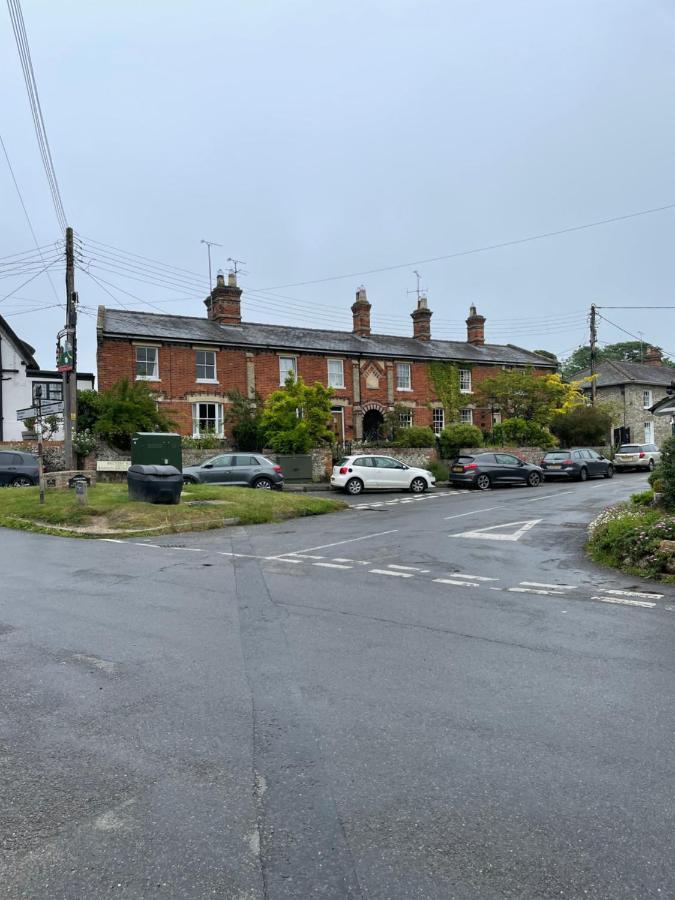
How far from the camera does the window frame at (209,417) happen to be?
3219 cm

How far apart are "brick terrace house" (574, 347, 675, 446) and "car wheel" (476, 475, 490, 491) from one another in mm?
24654

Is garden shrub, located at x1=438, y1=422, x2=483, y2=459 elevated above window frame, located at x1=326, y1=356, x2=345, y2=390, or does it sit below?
below

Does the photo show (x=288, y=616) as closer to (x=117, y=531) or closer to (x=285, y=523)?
(x=117, y=531)

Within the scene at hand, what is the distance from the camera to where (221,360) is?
33344 mm

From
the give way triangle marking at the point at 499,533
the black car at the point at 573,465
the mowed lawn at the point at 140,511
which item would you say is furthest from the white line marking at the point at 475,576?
the black car at the point at 573,465

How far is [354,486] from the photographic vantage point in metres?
24.9

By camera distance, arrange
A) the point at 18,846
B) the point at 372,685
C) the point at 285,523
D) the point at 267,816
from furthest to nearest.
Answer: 1. the point at 285,523
2. the point at 372,685
3. the point at 267,816
4. the point at 18,846

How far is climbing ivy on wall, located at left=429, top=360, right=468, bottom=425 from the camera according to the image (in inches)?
1554

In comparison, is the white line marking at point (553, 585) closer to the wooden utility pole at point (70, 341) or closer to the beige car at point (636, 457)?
the wooden utility pole at point (70, 341)

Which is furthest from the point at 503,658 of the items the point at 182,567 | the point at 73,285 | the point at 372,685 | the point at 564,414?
the point at 564,414

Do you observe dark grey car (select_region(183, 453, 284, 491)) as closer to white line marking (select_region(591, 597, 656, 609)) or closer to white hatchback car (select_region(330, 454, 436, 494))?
white hatchback car (select_region(330, 454, 436, 494))

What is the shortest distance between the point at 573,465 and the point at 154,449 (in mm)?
20666

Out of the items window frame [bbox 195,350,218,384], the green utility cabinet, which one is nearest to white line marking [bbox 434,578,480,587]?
the green utility cabinet

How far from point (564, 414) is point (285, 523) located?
90.3 feet
